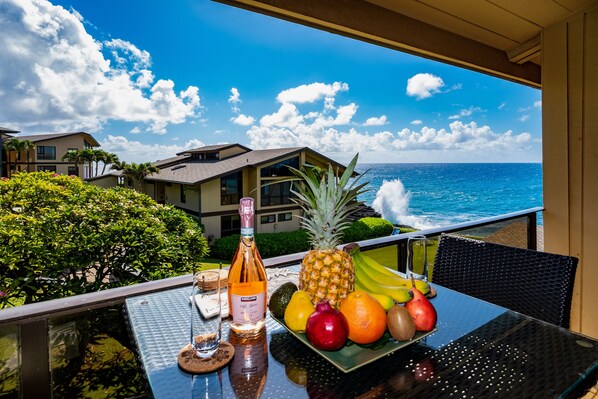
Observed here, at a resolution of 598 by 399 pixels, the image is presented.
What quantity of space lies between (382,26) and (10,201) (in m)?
4.55

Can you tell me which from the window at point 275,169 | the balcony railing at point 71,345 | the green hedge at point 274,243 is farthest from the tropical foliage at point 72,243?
the window at point 275,169

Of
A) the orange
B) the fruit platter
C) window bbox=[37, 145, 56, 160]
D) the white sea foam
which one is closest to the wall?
the fruit platter

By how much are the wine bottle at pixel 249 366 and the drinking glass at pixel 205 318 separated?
0.24ft

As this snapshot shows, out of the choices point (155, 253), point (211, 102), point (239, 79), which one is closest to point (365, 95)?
point (239, 79)

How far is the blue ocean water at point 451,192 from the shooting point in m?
33.5

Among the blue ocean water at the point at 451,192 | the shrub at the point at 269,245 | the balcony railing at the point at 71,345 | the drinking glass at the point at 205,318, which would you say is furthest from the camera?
the blue ocean water at the point at 451,192

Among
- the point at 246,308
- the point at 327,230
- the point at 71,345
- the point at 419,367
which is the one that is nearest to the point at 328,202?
the point at 327,230

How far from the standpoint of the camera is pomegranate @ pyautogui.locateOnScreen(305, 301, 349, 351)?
0.74 meters

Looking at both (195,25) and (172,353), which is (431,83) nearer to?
(195,25)

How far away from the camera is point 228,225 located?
1606cm

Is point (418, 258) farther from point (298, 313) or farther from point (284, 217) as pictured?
point (284, 217)

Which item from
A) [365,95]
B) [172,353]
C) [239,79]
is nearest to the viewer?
[172,353]

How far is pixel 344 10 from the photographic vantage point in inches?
68.1

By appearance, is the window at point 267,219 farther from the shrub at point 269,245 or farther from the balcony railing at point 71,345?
the balcony railing at point 71,345
